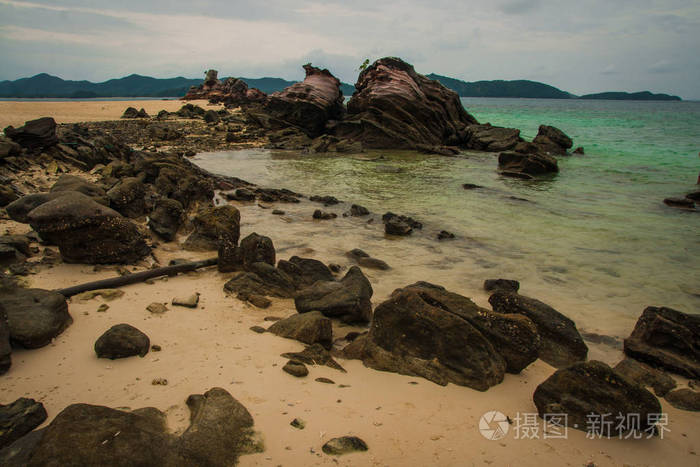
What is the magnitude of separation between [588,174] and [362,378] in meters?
18.4

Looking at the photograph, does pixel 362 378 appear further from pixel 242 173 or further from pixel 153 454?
pixel 242 173

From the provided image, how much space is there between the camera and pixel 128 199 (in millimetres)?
7969

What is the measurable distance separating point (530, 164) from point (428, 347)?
647 inches

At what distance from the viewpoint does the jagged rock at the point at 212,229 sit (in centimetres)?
690

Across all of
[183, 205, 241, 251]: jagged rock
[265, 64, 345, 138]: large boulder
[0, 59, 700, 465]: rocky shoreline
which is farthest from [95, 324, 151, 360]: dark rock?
[265, 64, 345, 138]: large boulder

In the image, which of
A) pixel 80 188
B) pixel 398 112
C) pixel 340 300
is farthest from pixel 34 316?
pixel 398 112

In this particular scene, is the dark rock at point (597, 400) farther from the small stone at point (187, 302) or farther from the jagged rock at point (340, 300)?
the small stone at point (187, 302)

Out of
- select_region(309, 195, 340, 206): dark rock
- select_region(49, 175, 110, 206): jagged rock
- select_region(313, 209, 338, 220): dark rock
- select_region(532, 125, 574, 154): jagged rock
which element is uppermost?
select_region(532, 125, 574, 154): jagged rock

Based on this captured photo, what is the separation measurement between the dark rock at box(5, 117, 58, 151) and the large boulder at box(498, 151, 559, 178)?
16.1 metres

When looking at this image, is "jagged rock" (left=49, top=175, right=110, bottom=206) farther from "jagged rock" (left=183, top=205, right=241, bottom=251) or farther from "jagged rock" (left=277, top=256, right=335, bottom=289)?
"jagged rock" (left=277, top=256, right=335, bottom=289)

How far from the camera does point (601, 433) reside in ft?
9.52

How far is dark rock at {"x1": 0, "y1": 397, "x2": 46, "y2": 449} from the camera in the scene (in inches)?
93.2

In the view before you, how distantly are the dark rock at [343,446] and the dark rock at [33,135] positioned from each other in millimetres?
11972

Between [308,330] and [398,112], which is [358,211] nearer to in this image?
[308,330]
